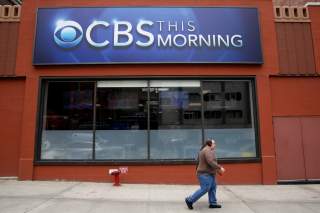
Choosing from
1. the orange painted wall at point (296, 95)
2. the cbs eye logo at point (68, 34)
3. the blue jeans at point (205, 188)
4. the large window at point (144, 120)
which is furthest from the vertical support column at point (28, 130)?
the orange painted wall at point (296, 95)

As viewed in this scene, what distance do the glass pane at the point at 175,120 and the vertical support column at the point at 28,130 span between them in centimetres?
423

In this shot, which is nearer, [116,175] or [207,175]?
[207,175]

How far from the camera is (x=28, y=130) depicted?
465 inches

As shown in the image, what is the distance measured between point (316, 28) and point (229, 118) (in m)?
5.03

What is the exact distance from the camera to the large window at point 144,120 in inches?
471

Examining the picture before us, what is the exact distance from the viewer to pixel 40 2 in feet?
41.1

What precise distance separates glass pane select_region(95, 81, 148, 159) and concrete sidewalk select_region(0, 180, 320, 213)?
1.29 meters

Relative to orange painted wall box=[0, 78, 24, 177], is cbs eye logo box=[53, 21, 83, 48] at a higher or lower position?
higher

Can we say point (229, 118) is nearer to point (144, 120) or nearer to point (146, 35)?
point (144, 120)

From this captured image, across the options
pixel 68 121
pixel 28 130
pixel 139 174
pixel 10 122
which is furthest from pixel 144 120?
pixel 10 122

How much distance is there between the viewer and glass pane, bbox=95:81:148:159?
470 inches

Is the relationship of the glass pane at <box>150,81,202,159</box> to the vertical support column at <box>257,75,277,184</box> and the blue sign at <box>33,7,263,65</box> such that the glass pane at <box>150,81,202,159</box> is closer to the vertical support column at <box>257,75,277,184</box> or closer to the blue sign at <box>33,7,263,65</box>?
the blue sign at <box>33,7,263,65</box>

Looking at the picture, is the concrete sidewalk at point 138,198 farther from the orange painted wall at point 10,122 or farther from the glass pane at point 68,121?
the glass pane at point 68,121

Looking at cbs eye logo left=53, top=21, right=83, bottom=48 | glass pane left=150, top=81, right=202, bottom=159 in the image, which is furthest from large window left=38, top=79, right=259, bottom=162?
cbs eye logo left=53, top=21, right=83, bottom=48
